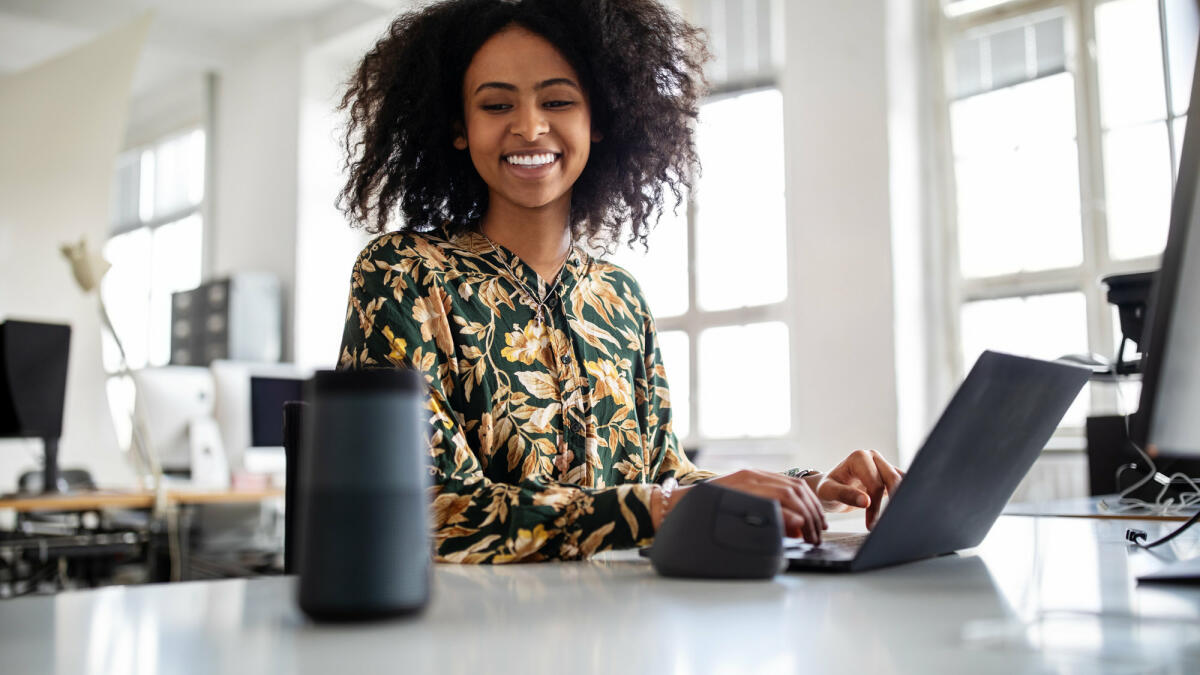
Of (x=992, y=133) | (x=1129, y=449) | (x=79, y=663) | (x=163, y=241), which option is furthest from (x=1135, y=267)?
(x=163, y=241)

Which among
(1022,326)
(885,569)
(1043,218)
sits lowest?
(885,569)

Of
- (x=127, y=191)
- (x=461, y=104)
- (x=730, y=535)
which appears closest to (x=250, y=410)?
(x=461, y=104)

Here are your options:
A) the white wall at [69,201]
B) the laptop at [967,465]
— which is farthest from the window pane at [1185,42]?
the white wall at [69,201]

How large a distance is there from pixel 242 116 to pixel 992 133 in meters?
5.66

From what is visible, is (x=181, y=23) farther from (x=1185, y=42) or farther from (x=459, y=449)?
(x=1185, y=42)

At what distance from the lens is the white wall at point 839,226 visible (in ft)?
14.8

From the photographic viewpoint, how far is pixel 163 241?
352 inches

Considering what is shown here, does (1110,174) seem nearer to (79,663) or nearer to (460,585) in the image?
(460,585)

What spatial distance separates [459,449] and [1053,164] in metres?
3.98

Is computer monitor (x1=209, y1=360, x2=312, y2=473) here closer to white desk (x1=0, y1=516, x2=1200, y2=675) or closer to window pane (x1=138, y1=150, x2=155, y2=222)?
white desk (x1=0, y1=516, x2=1200, y2=675)

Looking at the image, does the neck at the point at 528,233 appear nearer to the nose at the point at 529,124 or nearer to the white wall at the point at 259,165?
the nose at the point at 529,124

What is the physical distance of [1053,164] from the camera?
170 inches

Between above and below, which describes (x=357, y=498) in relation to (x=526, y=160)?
below

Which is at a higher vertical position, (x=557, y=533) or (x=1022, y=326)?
(x=1022, y=326)
